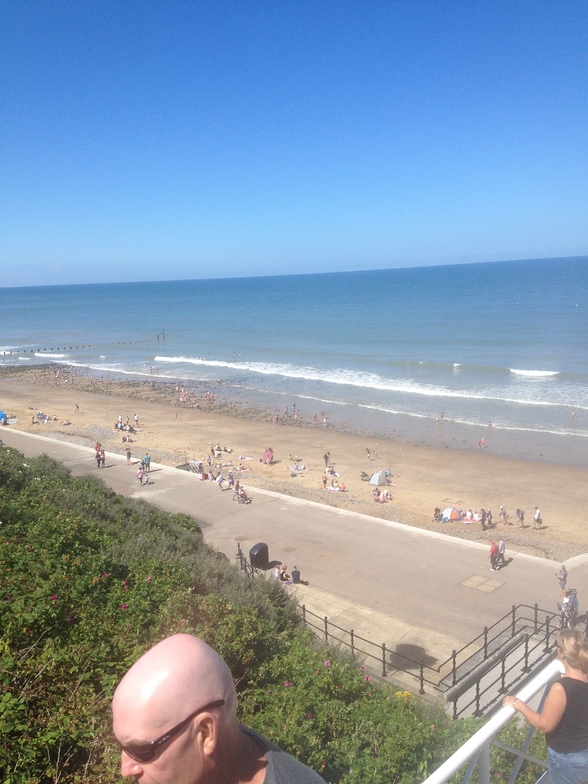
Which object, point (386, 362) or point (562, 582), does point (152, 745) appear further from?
point (386, 362)

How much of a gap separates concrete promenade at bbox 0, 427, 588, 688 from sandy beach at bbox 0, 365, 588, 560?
436 centimetres

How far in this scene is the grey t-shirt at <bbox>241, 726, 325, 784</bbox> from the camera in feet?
5.01

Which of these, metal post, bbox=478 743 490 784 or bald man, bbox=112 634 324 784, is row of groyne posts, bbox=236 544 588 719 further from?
bald man, bbox=112 634 324 784

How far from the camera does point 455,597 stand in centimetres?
1297

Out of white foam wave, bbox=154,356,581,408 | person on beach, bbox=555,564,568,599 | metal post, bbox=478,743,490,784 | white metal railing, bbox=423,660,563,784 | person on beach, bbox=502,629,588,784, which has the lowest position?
white foam wave, bbox=154,356,581,408

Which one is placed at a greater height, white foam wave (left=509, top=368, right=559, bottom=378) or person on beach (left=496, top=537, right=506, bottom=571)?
person on beach (left=496, top=537, right=506, bottom=571)

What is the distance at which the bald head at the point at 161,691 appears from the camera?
1.39 meters

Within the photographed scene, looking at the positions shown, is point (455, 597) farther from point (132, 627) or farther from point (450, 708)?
point (132, 627)

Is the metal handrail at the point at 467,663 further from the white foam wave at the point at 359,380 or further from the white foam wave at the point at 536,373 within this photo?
the white foam wave at the point at 536,373

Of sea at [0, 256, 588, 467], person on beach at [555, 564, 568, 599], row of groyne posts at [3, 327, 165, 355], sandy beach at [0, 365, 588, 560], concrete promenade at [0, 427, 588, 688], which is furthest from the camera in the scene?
row of groyne posts at [3, 327, 165, 355]

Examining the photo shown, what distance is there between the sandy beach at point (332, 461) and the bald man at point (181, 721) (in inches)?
747

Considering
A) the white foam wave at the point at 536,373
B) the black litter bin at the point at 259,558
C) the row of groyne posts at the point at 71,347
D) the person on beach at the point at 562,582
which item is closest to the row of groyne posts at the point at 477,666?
the person on beach at the point at 562,582

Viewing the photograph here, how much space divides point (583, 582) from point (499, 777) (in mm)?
13280

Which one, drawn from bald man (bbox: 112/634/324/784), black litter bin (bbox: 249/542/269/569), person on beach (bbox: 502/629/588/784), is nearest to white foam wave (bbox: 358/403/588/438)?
black litter bin (bbox: 249/542/269/569)
